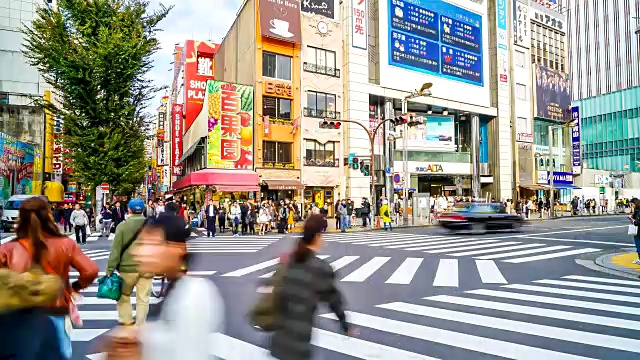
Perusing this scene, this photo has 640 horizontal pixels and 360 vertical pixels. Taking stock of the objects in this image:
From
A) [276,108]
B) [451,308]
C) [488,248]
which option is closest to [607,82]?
[276,108]

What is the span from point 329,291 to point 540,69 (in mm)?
58126

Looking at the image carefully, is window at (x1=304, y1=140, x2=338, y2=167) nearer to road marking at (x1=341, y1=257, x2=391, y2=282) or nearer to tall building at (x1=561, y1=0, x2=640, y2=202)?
road marking at (x1=341, y1=257, x2=391, y2=282)

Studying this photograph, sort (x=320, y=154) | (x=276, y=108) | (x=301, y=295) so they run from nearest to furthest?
(x=301, y=295) < (x=276, y=108) < (x=320, y=154)

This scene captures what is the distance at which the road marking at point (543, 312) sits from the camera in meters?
6.38

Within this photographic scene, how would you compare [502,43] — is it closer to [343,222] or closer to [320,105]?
[320,105]

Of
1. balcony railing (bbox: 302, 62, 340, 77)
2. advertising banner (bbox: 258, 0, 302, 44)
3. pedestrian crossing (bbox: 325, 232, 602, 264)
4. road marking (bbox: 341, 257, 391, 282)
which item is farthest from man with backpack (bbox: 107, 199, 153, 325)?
balcony railing (bbox: 302, 62, 340, 77)

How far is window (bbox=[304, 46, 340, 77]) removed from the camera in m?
35.8

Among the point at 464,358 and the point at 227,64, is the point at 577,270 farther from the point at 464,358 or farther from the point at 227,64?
the point at 227,64

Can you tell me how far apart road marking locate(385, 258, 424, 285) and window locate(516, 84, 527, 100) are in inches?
1750

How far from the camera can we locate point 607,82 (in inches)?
3120

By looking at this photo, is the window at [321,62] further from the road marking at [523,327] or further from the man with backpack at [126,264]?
the man with backpack at [126,264]

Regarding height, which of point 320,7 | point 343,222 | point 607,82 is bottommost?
point 343,222

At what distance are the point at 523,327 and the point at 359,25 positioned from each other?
1384 inches

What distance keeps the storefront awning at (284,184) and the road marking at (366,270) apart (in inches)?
766
